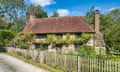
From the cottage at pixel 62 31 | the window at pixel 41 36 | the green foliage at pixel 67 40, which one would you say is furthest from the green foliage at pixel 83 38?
the window at pixel 41 36

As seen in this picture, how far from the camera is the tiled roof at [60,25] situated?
147ft

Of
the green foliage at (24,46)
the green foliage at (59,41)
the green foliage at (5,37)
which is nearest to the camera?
the green foliage at (59,41)

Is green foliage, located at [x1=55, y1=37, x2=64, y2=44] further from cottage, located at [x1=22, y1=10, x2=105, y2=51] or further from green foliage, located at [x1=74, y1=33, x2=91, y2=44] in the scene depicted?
green foliage, located at [x1=74, y1=33, x2=91, y2=44]

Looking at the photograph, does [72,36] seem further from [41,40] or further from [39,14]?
[39,14]

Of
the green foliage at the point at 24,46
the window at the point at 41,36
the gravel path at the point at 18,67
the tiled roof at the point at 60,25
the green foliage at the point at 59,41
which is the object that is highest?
the tiled roof at the point at 60,25

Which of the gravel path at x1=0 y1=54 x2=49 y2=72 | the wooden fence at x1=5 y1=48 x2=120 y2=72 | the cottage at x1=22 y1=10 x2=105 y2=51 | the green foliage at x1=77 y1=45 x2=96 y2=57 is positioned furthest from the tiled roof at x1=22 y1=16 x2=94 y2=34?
the gravel path at x1=0 y1=54 x2=49 y2=72

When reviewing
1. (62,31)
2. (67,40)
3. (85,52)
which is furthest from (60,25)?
(85,52)

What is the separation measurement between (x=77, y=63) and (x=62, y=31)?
28811 mm

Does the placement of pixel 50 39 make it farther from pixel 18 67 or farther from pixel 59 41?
pixel 18 67

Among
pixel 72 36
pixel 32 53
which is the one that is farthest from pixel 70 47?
pixel 32 53

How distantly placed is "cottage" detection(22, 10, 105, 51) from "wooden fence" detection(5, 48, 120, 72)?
1900cm

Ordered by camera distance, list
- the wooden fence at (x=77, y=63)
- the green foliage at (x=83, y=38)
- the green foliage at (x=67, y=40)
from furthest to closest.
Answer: the green foliage at (x=67, y=40) < the green foliage at (x=83, y=38) < the wooden fence at (x=77, y=63)

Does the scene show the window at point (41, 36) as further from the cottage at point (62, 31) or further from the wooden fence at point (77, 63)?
the wooden fence at point (77, 63)

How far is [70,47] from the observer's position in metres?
44.1
